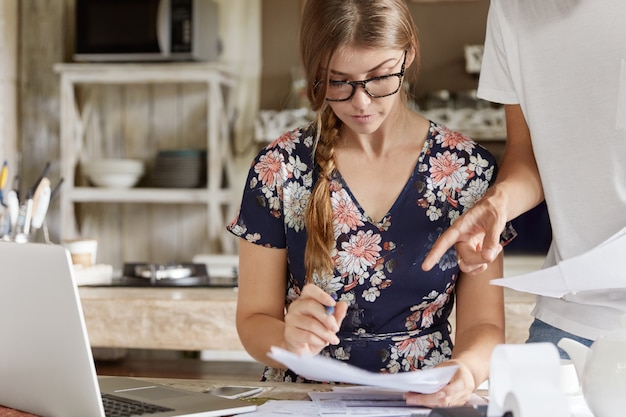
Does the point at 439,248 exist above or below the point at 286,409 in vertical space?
above

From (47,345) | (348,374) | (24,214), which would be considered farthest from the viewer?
(24,214)

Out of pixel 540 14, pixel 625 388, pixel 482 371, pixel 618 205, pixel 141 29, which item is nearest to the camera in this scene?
pixel 625 388

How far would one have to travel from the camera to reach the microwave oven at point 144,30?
4375 millimetres

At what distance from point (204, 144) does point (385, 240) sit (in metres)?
3.35

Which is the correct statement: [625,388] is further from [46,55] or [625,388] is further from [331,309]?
[46,55]

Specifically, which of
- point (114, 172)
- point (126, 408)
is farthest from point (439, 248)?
point (114, 172)

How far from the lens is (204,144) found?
4.88m

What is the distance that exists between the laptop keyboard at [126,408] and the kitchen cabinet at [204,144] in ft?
10.5

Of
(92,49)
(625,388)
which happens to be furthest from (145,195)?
(625,388)

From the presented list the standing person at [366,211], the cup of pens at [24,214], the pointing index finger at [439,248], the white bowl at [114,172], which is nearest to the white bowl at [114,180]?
the white bowl at [114,172]

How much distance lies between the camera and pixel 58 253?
1.09 metres

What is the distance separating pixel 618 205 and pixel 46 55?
3.98 meters

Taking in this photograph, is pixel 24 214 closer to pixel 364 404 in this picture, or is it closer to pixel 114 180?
pixel 114 180

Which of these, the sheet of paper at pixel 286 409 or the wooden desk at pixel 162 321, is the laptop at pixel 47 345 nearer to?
the sheet of paper at pixel 286 409
